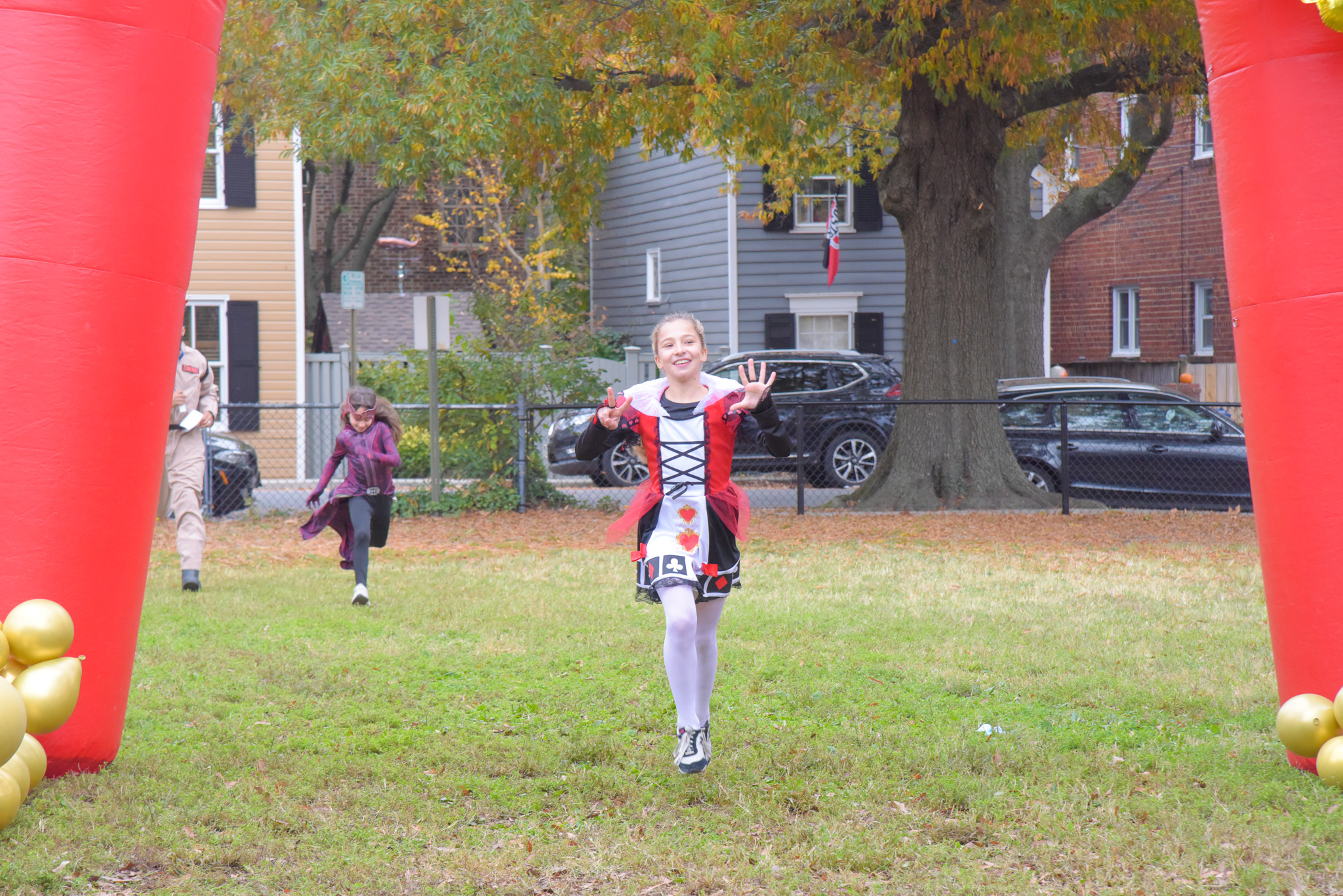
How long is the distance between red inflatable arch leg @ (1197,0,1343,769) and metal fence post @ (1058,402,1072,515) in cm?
984

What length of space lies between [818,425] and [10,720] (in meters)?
13.6

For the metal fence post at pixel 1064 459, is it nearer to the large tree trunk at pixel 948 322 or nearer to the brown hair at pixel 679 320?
the large tree trunk at pixel 948 322

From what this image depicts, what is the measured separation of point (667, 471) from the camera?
4.94 m

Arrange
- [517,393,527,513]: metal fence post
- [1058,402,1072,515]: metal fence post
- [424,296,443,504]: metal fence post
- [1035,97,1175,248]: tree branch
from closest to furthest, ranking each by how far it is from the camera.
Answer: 1. [1058,402,1072,515]: metal fence post
2. [424,296,443,504]: metal fence post
3. [517,393,527,513]: metal fence post
4. [1035,97,1175,248]: tree branch

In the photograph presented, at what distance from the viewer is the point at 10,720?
3.93 metres

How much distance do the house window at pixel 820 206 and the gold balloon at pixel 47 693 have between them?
21.7m

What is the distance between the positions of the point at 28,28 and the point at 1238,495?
549 inches

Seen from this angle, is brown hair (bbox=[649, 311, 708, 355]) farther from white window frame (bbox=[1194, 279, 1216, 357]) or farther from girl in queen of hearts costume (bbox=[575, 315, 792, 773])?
white window frame (bbox=[1194, 279, 1216, 357])

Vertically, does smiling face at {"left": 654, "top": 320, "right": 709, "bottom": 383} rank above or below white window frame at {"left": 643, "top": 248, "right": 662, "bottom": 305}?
below

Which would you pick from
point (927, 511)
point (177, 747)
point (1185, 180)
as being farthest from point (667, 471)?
point (1185, 180)

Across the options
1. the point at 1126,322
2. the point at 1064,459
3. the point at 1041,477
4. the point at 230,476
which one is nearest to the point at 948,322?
the point at 1064,459

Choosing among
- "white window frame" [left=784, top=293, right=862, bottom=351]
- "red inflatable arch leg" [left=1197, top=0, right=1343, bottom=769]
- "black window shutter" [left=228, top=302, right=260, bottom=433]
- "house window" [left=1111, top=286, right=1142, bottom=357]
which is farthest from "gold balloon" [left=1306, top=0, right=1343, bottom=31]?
"house window" [left=1111, top=286, right=1142, bottom=357]

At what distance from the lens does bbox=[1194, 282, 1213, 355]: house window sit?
26.0 metres

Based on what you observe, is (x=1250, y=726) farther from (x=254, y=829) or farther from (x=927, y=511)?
(x=927, y=511)
